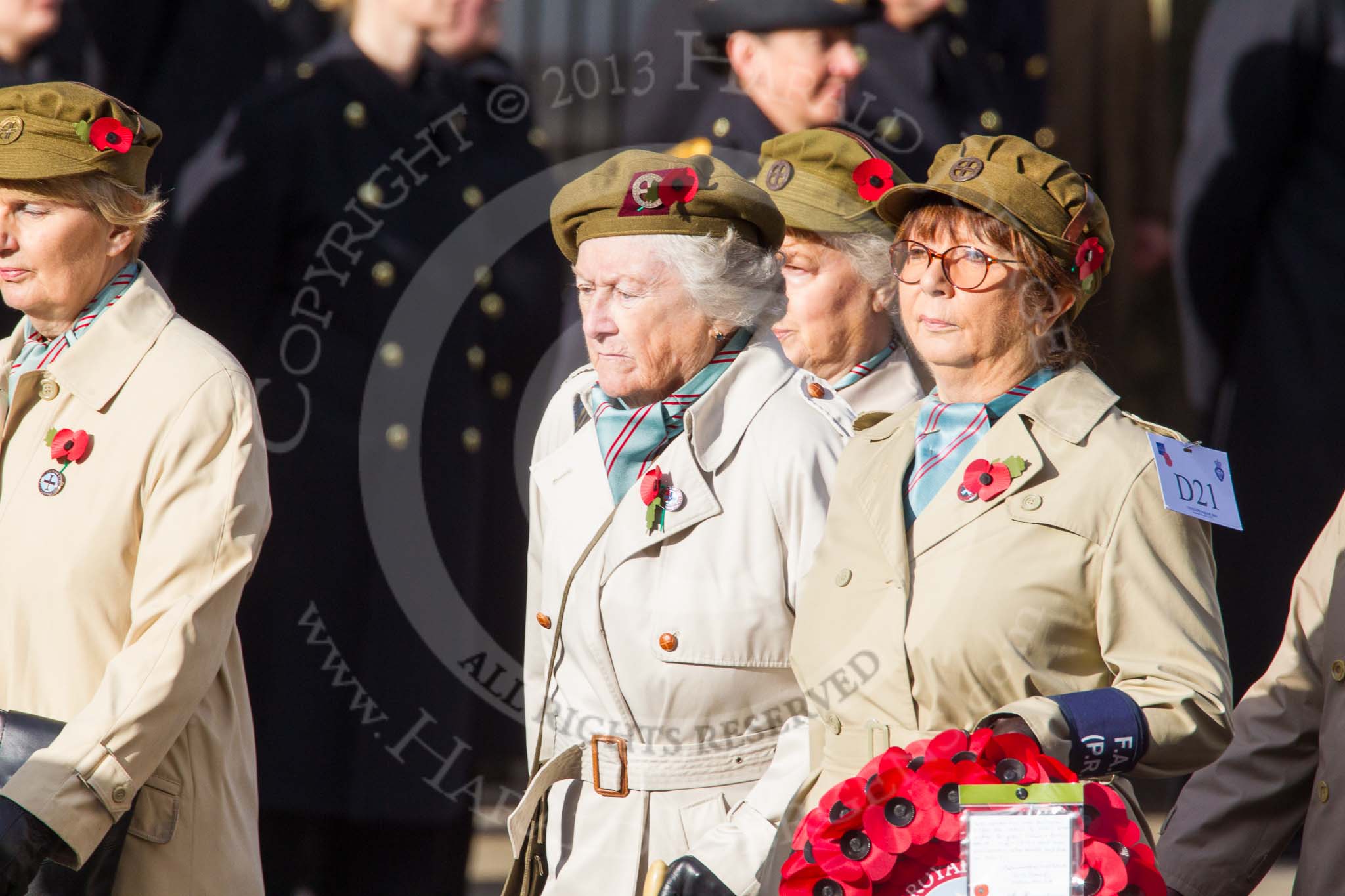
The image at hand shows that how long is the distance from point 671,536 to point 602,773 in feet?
1.32

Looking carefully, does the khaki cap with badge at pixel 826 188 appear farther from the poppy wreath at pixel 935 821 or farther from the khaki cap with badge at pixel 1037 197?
the poppy wreath at pixel 935 821

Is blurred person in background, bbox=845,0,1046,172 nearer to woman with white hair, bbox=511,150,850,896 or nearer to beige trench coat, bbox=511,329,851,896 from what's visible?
woman with white hair, bbox=511,150,850,896

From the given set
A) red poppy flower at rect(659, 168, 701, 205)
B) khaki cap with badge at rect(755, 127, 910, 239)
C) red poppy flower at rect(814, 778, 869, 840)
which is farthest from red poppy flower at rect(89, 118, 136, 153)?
red poppy flower at rect(814, 778, 869, 840)

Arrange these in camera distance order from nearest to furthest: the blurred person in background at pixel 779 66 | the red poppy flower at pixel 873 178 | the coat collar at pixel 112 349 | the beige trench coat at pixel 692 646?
the beige trench coat at pixel 692 646 < the coat collar at pixel 112 349 < the red poppy flower at pixel 873 178 < the blurred person in background at pixel 779 66

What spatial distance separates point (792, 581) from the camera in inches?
112

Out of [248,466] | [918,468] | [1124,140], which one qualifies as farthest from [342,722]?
[1124,140]

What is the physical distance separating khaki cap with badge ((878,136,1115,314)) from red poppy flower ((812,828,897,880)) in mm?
932

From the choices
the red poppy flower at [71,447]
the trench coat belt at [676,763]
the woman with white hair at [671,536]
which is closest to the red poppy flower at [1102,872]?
the woman with white hair at [671,536]

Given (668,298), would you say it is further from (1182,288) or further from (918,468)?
(1182,288)

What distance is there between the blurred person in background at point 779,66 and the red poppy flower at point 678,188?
1377 millimetres

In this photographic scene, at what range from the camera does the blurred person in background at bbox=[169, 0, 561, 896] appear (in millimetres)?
4203

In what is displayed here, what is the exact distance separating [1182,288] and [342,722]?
2571 millimetres

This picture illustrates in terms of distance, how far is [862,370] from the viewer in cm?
379

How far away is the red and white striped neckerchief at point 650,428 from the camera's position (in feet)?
9.86
